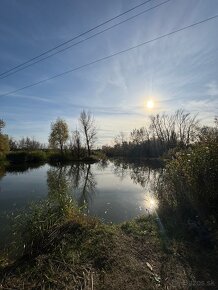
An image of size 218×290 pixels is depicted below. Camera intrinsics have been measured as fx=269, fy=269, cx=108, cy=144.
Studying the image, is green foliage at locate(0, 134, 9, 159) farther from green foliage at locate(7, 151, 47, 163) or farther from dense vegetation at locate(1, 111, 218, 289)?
dense vegetation at locate(1, 111, 218, 289)

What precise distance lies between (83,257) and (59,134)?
49.9 metres

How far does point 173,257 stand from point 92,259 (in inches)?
62.1

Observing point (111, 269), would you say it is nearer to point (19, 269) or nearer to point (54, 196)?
point (19, 269)

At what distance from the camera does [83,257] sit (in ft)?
17.3

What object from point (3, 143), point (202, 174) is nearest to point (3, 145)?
point (3, 143)

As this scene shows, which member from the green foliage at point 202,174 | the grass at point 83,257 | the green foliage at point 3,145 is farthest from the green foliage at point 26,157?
the green foliage at point 202,174

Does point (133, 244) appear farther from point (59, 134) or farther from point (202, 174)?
point (59, 134)

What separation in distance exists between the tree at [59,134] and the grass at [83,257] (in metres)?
46.8

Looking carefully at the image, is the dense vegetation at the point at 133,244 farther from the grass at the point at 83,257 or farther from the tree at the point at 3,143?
the tree at the point at 3,143

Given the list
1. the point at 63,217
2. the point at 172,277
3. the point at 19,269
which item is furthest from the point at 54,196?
the point at 172,277

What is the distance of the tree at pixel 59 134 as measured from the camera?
5364cm

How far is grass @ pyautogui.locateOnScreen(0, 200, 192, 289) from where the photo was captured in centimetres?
448

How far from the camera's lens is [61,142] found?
53.2 meters

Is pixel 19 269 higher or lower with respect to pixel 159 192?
lower
